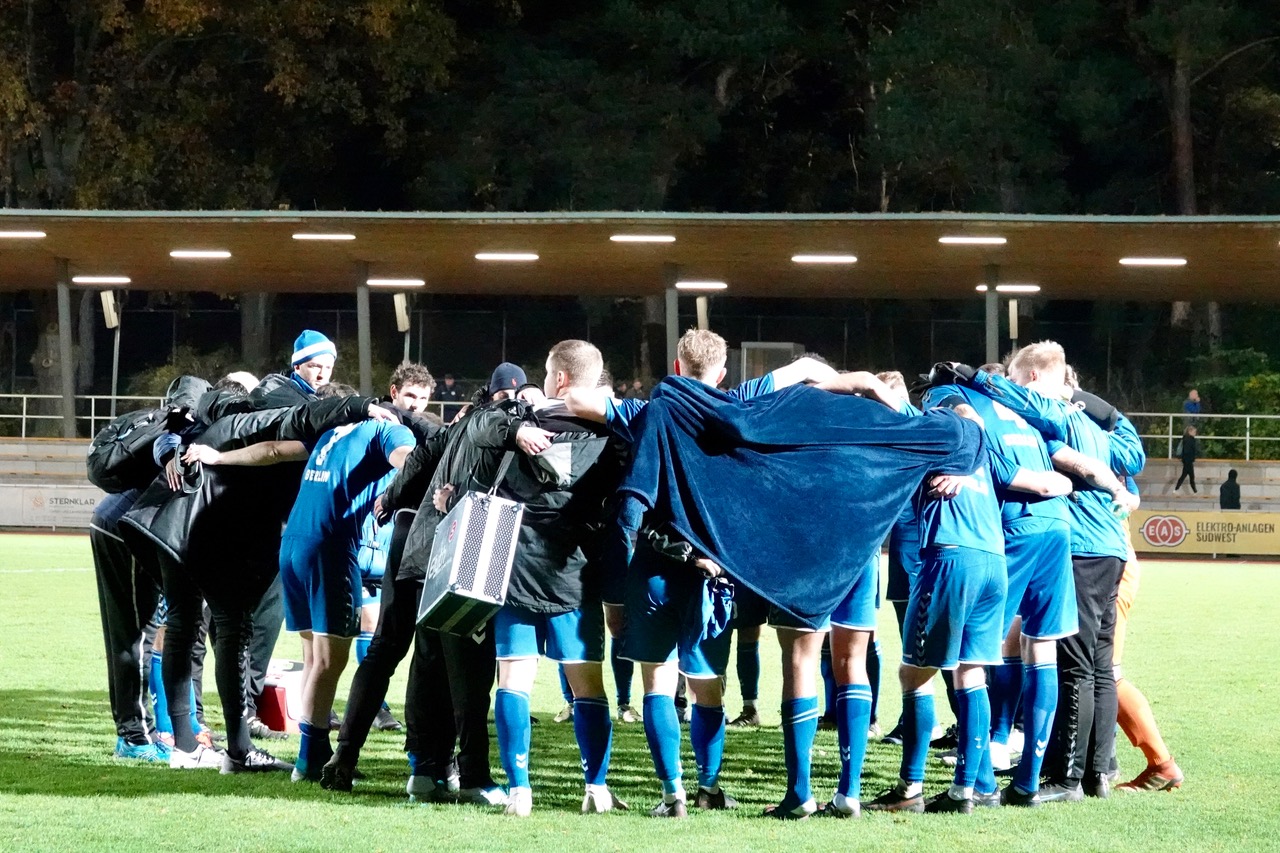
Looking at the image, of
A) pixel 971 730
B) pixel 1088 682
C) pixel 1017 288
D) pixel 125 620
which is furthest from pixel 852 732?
pixel 1017 288

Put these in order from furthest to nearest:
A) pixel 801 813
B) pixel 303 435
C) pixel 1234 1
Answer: pixel 1234 1, pixel 303 435, pixel 801 813

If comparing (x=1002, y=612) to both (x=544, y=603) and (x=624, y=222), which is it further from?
(x=624, y=222)

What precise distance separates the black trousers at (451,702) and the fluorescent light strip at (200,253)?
21757 mm

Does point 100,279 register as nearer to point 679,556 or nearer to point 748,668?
point 748,668

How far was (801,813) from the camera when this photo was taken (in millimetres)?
6285

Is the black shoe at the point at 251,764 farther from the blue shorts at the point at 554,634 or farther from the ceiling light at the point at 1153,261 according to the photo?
the ceiling light at the point at 1153,261

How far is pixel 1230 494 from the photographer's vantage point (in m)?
27.0

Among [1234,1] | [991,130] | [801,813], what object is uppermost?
[1234,1]

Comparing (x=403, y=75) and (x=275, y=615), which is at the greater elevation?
(x=403, y=75)

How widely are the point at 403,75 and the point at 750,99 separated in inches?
397

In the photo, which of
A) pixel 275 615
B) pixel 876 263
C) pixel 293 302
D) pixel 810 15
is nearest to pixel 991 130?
pixel 810 15

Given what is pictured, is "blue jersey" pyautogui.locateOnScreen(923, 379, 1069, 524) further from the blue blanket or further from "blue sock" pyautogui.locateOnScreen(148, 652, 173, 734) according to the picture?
"blue sock" pyautogui.locateOnScreen(148, 652, 173, 734)

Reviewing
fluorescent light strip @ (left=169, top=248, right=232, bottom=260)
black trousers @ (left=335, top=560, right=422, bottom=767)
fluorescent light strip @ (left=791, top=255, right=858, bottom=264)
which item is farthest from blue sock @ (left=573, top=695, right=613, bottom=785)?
fluorescent light strip @ (left=169, top=248, right=232, bottom=260)

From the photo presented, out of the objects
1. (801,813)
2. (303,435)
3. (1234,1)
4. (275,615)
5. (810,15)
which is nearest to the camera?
(801,813)
